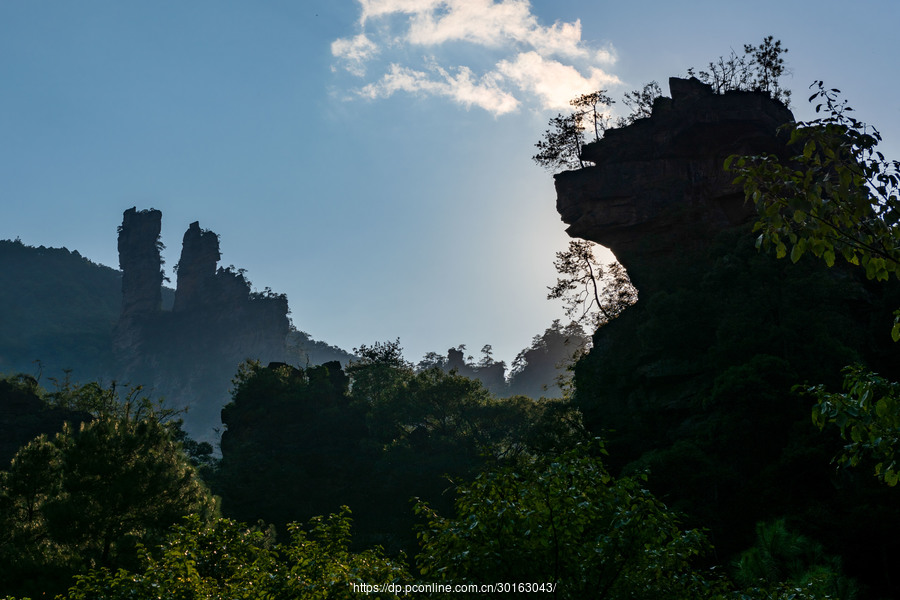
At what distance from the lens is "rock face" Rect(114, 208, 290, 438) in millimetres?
132500

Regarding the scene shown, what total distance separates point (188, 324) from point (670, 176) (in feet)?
389

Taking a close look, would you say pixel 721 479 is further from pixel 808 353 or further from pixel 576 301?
pixel 576 301

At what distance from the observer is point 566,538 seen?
8.44m

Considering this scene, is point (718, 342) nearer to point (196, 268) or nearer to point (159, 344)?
point (196, 268)

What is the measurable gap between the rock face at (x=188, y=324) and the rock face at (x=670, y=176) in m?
108

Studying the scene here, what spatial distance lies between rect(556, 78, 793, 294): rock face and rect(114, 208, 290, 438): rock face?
108 m

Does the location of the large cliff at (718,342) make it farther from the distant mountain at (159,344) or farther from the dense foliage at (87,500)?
the distant mountain at (159,344)

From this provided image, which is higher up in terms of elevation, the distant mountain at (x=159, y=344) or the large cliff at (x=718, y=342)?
the distant mountain at (x=159, y=344)

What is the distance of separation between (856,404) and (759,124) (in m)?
35.6

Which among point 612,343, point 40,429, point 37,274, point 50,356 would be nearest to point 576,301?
point 612,343

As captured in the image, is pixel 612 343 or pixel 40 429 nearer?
pixel 40 429

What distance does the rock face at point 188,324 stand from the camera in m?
132

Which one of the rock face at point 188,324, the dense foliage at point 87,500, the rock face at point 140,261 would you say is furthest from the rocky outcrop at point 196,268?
the dense foliage at point 87,500

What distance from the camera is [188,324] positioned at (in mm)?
135625
